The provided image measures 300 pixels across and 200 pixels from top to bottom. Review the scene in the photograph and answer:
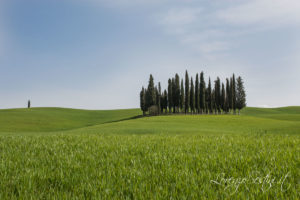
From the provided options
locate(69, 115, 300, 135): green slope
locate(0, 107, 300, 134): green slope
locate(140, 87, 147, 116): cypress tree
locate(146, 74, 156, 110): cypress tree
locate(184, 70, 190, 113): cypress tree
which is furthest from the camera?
locate(140, 87, 147, 116): cypress tree

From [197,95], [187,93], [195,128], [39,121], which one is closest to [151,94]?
[187,93]

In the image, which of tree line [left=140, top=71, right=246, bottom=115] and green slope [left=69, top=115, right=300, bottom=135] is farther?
tree line [left=140, top=71, right=246, bottom=115]

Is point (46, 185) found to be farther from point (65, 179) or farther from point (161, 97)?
point (161, 97)

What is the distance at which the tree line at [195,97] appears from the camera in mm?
62469

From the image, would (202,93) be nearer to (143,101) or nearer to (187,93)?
(187,93)

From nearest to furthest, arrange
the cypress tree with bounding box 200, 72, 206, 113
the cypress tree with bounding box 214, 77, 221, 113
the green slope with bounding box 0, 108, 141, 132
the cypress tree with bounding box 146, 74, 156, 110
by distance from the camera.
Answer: the green slope with bounding box 0, 108, 141, 132, the cypress tree with bounding box 200, 72, 206, 113, the cypress tree with bounding box 146, 74, 156, 110, the cypress tree with bounding box 214, 77, 221, 113

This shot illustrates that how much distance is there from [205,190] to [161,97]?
66.3 meters

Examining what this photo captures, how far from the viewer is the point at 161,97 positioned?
68.9 meters

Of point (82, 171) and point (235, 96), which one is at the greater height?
point (235, 96)

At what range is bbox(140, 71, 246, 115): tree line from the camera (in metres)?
62.5

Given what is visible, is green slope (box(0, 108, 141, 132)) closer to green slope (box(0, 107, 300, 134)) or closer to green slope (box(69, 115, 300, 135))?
green slope (box(0, 107, 300, 134))

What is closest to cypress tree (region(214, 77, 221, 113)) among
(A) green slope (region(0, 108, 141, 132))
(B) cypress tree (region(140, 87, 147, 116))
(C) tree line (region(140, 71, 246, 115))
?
(C) tree line (region(140, 71, 246, 115))

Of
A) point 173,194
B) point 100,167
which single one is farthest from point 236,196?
point 100,167

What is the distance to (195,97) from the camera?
208 ft
